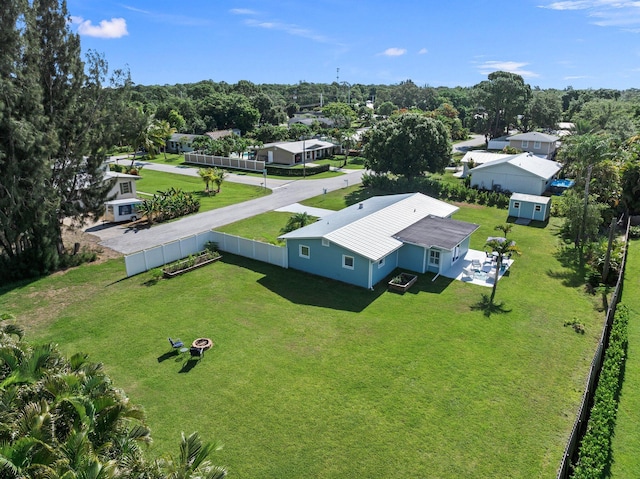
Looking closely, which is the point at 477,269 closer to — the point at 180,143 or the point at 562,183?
the point at 562,183

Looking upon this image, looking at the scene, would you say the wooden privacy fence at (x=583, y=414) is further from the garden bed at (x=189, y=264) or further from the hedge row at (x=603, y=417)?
the garden bed at (x=189, y=264)

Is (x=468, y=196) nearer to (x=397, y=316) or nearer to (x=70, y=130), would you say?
(x=397, y=316)

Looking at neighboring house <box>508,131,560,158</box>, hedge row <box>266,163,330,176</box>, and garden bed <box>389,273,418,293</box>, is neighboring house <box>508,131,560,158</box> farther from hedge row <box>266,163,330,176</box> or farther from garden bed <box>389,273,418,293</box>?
garden bed <box>389,273,418,293</box>

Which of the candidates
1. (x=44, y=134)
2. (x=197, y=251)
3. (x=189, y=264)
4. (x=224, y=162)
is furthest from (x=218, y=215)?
(x=224, y=162)

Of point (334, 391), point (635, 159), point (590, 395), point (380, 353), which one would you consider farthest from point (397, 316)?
point (635, 159)

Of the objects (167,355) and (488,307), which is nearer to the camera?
(167,355)
